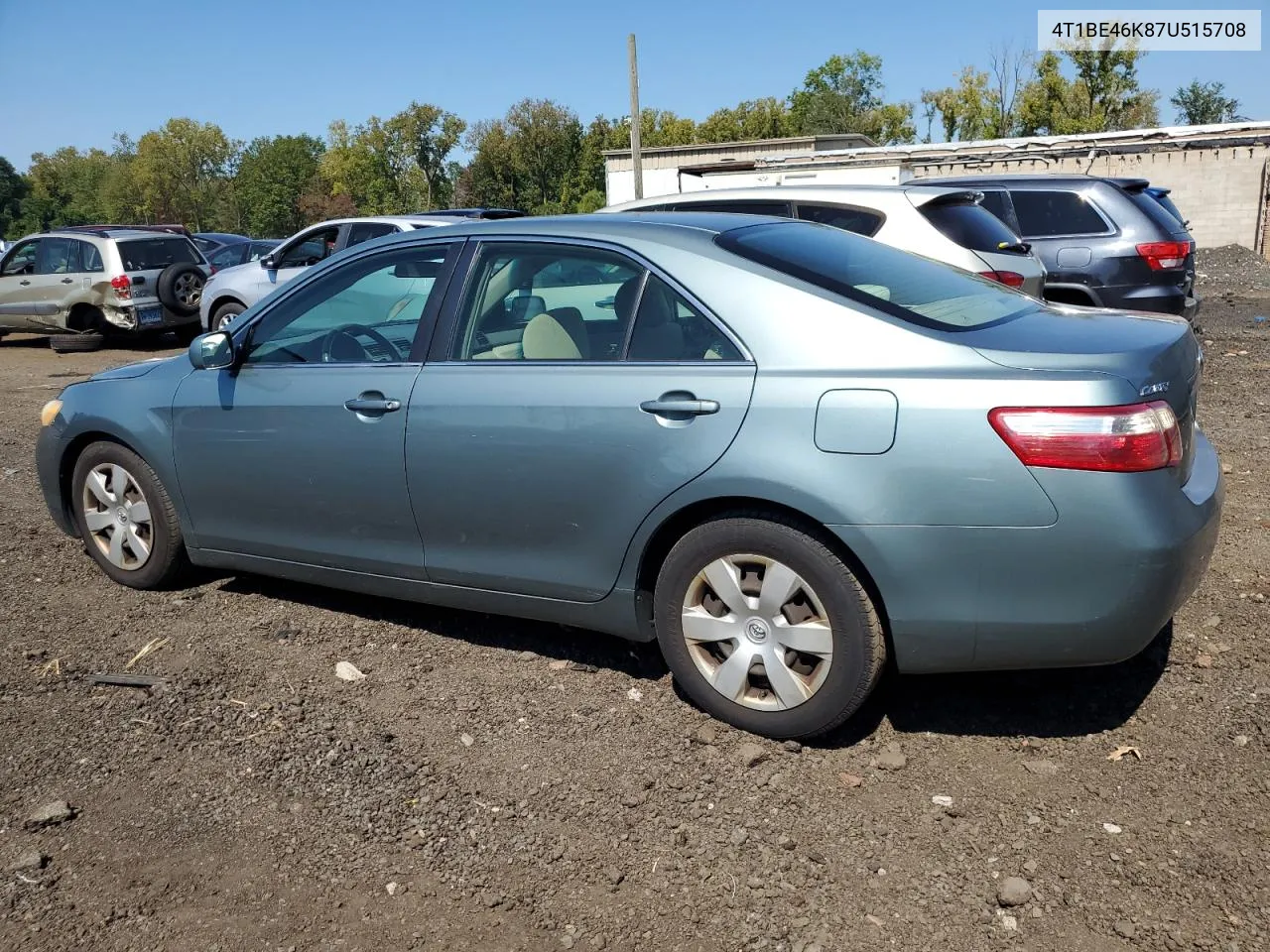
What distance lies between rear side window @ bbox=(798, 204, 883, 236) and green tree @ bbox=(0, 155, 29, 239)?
9644 centimetres

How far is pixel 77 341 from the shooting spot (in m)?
14.9

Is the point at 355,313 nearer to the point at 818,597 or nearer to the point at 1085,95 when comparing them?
the point at 818,597

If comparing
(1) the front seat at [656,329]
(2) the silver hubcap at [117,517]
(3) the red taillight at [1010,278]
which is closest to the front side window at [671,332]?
(1) the front seat at [656,329]

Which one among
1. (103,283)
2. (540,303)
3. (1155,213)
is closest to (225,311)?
(103,283)

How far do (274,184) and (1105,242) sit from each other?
73074mm

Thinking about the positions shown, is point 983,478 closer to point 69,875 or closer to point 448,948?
point 448,948

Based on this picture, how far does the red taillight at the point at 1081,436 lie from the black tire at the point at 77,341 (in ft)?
49.2

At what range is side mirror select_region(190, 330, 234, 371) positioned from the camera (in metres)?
4.36

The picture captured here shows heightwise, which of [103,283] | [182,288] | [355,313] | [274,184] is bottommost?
[182,288]

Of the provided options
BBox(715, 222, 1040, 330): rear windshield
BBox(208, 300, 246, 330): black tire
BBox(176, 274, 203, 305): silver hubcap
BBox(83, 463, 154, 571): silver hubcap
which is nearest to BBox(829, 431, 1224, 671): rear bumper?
BBox(715, 222, 1040, 330): rear windshield

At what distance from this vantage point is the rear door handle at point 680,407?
10.8 ft

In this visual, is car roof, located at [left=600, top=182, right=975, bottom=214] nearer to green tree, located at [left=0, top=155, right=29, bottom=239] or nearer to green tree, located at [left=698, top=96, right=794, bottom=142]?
green tree, located at [left=698, top=96, right=794, bottom=142]

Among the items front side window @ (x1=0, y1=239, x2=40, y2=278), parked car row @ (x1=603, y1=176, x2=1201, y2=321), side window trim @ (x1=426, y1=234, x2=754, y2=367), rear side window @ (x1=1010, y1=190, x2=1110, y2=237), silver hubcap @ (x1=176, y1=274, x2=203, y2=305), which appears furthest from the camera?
front side window @ (x1=0, y1=239, x2=40, y2=278)

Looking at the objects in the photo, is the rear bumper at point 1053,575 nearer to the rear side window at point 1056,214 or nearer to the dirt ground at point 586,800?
the dirt ground at point 586,800
